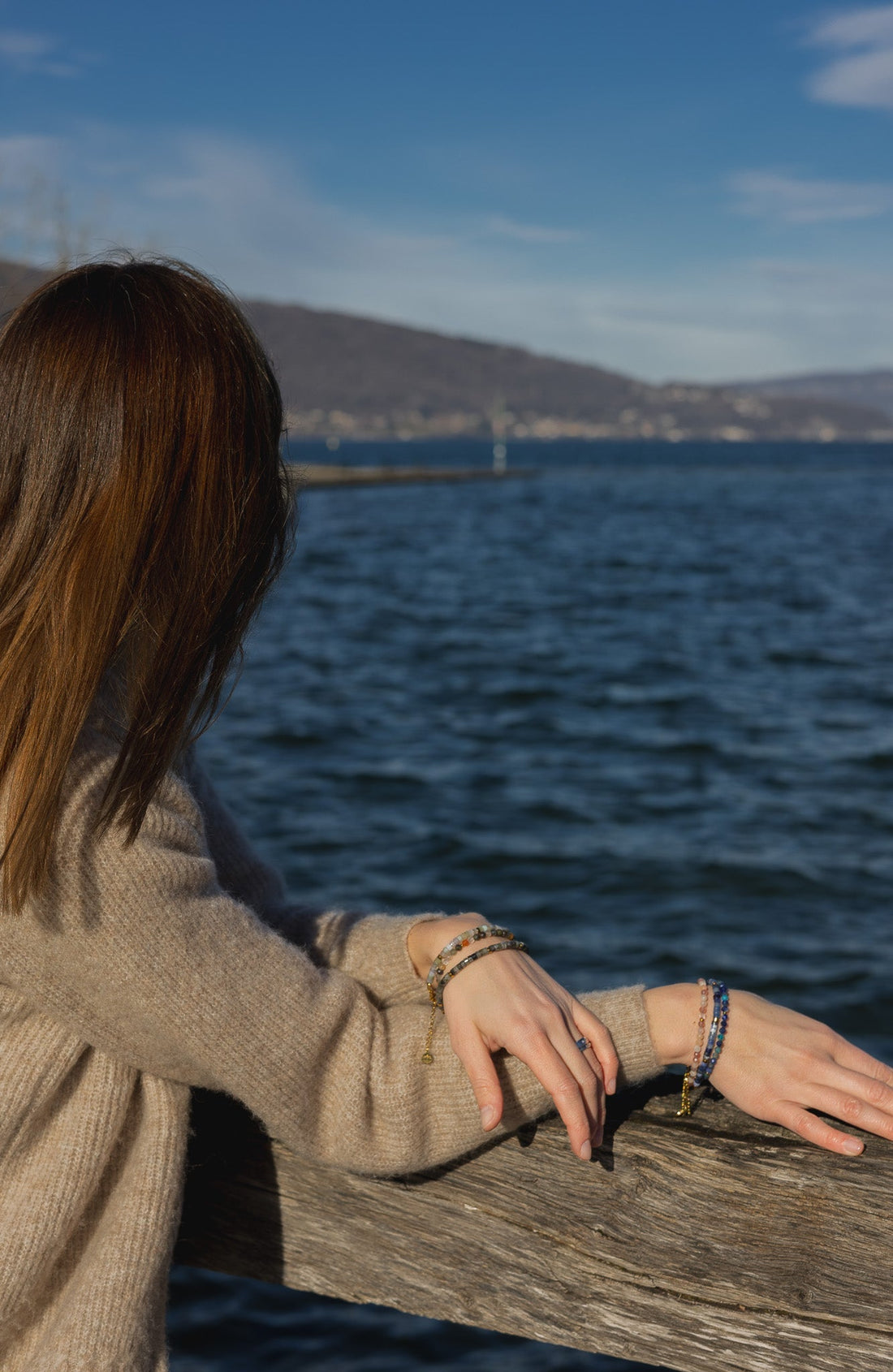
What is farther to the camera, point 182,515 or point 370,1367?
point 370,1367

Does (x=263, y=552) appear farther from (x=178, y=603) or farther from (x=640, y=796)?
(x=640, y=796)

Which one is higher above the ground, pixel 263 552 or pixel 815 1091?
pixel 263 552

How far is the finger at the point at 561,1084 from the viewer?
4.28 feet

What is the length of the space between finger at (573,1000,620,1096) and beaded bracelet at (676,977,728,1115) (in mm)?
85

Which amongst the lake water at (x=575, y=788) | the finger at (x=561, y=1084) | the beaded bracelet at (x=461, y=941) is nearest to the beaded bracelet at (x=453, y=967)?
the beaded bracelet at (x=461, y=941)

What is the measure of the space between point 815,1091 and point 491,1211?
15.9 inches

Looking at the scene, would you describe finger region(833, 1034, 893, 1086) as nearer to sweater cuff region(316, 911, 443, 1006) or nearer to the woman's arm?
the woman's arm

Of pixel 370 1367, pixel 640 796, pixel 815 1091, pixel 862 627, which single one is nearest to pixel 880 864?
pixel 640 796

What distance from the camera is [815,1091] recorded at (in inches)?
53.0

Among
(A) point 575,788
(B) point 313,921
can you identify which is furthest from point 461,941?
(A) point 575,788

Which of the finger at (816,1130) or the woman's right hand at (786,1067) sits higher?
the woman's right hand at (786,1067)

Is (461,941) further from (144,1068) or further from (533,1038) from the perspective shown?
(144,1068)

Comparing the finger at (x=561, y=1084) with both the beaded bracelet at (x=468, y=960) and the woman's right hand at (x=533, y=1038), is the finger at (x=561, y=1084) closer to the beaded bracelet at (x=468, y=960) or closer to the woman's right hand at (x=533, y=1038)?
the woman's right hand at (x=533, y=1038)

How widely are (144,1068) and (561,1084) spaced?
0.47 metres
